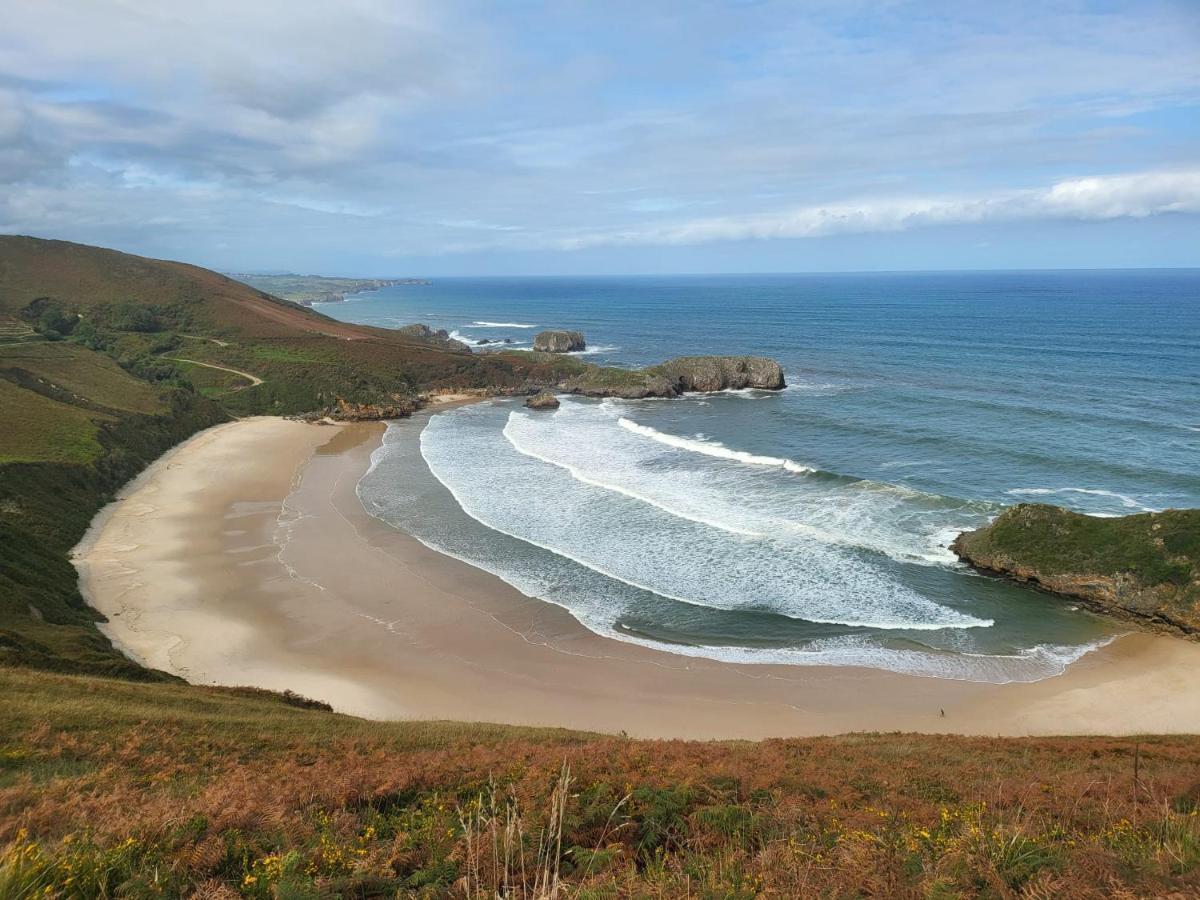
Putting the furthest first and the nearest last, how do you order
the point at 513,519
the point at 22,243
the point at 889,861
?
the point at 22,243 → the point at 513,519 → the point at 889,861

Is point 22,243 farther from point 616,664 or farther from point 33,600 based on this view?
point 616,664

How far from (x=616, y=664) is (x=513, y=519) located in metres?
15.2

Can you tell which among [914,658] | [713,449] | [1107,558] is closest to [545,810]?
[914,658]

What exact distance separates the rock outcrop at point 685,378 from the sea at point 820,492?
7.45 ft

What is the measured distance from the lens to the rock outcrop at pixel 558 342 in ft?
344

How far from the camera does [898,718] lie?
2086 centimetres

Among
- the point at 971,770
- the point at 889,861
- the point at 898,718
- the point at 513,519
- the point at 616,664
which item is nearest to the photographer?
the point at 889,861

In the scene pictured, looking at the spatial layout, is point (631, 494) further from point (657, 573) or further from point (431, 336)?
point (431, 336)

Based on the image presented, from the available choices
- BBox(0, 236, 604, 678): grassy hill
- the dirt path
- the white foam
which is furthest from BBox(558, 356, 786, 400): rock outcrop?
the dirt path

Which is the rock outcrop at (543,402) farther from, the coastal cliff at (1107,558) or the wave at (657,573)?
the coastal cliff at (1107,558)

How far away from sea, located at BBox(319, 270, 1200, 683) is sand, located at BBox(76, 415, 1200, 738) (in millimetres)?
1226

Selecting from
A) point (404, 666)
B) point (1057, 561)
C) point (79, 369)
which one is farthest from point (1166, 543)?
point (79, 369)

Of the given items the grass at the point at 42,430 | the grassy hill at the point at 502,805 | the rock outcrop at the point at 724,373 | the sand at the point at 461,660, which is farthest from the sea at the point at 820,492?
the grass at the point at 42,430

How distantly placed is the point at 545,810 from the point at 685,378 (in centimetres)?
6988
